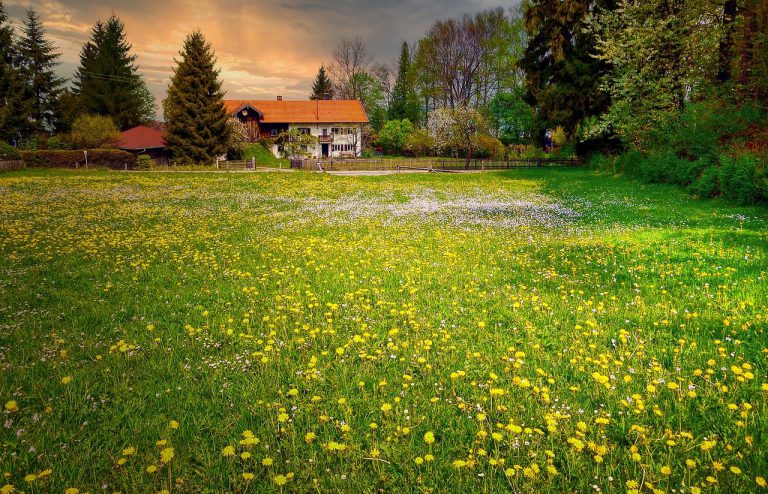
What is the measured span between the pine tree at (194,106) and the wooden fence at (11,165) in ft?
43.5

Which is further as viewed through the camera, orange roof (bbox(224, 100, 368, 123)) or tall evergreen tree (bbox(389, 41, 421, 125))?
tall evergreen tree (bbox(389, 41, 421, 125))

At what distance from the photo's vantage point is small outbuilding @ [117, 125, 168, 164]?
53656mm

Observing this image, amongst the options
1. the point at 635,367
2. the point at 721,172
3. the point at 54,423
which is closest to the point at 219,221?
the point at 54,423

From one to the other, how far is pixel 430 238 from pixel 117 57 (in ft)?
241

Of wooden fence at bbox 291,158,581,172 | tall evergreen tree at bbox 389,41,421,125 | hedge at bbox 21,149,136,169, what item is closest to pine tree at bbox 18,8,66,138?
hedge at bbox 21,149,136,169

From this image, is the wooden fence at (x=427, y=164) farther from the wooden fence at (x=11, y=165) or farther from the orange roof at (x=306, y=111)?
the wooden fence at (x=11, y=165)

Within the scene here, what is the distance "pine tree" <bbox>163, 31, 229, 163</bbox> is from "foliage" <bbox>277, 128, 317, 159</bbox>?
1442 centimetres

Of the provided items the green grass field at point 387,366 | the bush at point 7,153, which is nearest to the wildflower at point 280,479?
the green grass field at point 387,366

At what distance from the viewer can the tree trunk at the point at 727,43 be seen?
75.3 ft

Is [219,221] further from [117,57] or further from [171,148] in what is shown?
[117,57]

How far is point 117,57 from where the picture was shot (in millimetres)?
64062

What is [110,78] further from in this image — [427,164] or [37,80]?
[427,164]

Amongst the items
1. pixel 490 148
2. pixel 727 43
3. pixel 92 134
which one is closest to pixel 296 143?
pixel 92 134

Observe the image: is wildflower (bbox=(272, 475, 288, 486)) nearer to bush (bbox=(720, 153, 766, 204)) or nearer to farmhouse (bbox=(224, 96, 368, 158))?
bush (bbox=(720, 153, 766, 204))
